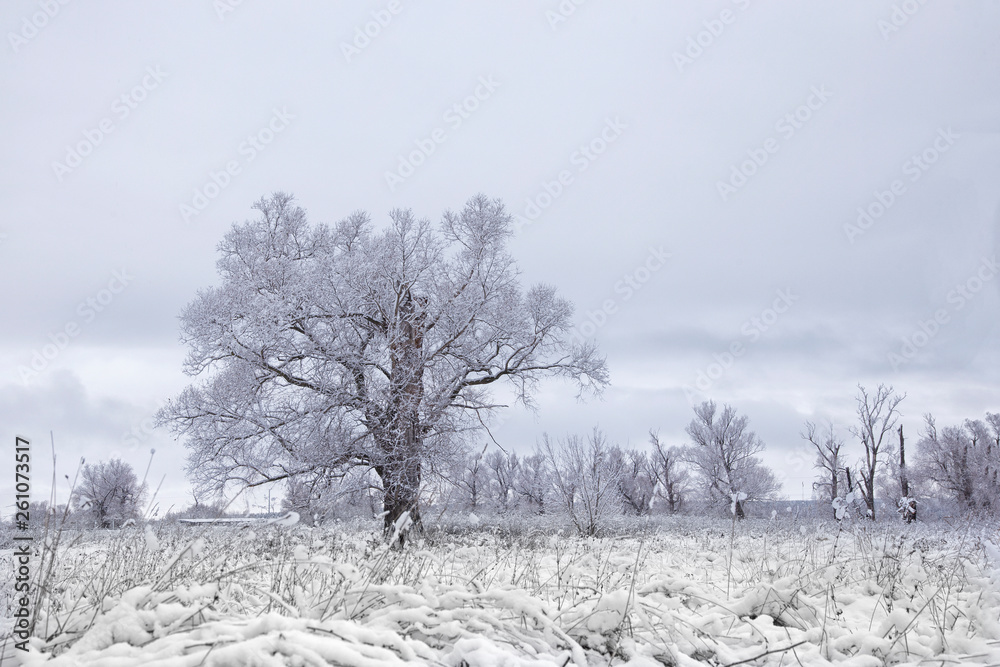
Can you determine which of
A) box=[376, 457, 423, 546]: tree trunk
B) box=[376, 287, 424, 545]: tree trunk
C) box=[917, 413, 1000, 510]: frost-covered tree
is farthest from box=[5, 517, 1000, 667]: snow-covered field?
box=[917, 413, 1000, 510]: frost-covered tree

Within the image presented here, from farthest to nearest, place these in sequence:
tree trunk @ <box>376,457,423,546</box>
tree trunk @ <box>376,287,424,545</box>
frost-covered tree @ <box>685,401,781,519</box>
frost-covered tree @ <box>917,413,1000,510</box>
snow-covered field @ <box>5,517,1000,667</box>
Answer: frost-covered tree @ <box>685,401,781,519</box>
frost-covered tree @ <box>917,413,1000,510</box>
tree trunk @ <box>376,287,424,545</box>
tree trunk @ <box>376,457,423,546</box>
snow-covered field @ <box>5,517,1000,667</box>

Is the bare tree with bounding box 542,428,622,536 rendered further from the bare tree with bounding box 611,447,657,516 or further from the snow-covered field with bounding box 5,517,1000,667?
the bare tree with bounding box 611,447,657,516

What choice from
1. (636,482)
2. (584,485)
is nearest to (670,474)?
(636,482)

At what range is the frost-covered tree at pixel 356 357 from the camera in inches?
523

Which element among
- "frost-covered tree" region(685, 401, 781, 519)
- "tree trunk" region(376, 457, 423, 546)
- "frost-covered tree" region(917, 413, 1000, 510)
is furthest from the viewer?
"frost-covered tree" region(685, 401, 781, 519)

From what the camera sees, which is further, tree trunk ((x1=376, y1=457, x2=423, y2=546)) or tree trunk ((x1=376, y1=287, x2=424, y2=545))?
tree trunk ((x1=376, y1=287, x2=424, y2=545))

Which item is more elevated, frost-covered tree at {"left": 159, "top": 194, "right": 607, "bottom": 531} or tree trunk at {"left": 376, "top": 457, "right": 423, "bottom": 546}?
frost-covered tree at {"left": 159, "top": 194, "right": 607, "bottom": 531}

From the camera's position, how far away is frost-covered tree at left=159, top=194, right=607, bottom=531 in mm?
13297

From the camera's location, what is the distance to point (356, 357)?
13414 mm

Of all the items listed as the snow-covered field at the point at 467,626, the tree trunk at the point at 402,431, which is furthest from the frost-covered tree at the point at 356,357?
the snow-covered field at the point at 467,626

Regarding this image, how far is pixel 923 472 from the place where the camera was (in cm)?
4653

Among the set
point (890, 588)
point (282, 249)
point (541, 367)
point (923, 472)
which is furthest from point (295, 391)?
point (923, 472)

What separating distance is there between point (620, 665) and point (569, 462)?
43.0 ft

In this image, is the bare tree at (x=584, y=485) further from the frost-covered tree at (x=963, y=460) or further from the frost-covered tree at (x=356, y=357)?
the frost-covered tree at (x=963, y=460)
